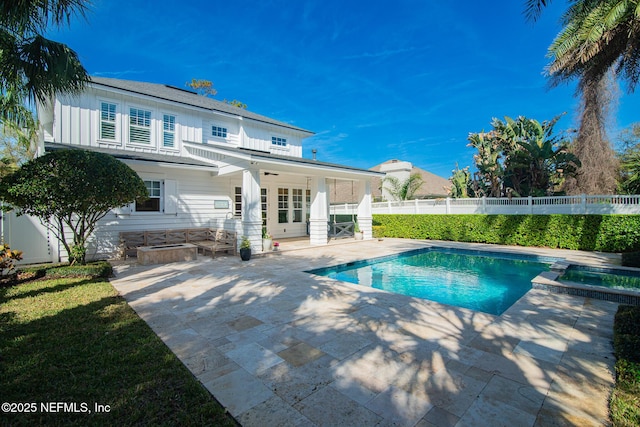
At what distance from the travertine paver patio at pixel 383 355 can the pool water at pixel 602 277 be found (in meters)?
3.00

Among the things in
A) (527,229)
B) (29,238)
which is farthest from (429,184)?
(29,238)

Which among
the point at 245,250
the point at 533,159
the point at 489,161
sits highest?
the point at 489,161

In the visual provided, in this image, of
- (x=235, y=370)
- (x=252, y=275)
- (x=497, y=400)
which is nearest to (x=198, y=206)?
(x=252, y=275)

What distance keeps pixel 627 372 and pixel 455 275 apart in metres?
6.68

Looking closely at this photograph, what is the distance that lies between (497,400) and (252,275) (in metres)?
6.45

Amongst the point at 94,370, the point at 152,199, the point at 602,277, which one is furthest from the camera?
the point at 152,199

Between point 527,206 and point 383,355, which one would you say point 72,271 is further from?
point 527,206

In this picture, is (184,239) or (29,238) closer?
(29,238)

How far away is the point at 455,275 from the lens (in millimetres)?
9492

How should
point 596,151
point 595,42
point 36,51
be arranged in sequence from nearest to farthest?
point 36,51, point 595,42, point 596,151

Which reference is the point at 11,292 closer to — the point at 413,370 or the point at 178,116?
the point at 413,370

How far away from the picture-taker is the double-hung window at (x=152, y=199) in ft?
37.6

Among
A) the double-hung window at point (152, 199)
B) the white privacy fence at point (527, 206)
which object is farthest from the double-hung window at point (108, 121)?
the white privacy fence at point (527, 206)

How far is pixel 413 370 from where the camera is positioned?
3.29m
